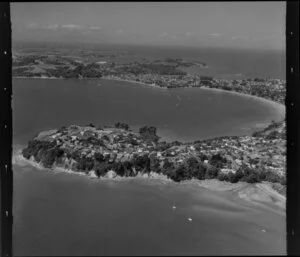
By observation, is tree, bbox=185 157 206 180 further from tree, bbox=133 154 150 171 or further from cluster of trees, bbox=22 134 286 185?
tree, bbox=133 154 150 171

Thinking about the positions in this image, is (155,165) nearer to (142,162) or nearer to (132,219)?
(142,162)

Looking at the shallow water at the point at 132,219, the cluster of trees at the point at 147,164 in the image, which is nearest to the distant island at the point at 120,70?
the cluster of trees at the point at 147,164

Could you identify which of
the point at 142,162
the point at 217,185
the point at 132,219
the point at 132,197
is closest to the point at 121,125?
the point at 142,162

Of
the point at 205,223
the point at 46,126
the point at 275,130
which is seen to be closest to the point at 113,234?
the point at 205,223

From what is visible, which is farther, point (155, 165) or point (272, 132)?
point (155, 165)

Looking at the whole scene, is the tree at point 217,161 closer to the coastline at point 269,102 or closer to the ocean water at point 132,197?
the ocean water at point 132,197

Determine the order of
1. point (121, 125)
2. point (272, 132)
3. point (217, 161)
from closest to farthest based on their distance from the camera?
point (272, 132) → point (217, 161) → point (121, 125)

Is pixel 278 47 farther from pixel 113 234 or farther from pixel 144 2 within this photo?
pixel 113 234

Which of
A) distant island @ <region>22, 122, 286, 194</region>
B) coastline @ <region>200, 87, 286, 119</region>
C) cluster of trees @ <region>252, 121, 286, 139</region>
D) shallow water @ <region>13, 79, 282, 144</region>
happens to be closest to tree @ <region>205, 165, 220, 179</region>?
distant island @ <region>22, 122, 286, 194</region>
